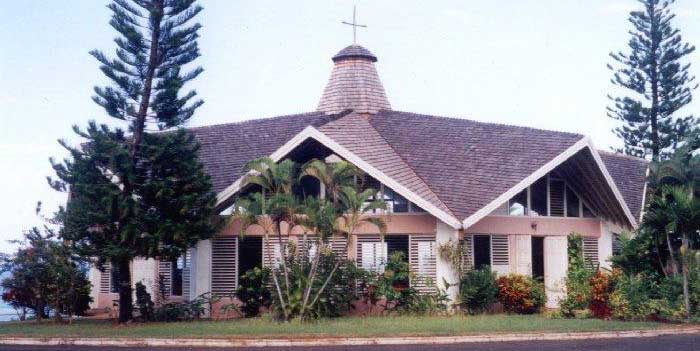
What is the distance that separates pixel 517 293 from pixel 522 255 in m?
2.06

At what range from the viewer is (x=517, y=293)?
72.5 ft

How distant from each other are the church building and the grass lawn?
2.28 meters

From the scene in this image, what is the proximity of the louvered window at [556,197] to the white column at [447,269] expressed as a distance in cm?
487

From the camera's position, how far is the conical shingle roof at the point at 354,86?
90.9 feet

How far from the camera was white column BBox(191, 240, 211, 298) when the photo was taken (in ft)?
75.2

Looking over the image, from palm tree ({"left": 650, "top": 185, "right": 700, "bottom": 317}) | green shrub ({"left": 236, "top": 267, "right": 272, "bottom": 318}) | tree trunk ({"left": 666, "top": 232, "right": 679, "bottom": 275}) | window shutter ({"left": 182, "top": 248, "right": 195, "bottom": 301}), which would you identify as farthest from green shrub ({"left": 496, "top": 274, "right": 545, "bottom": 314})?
window shutter ({"left": 182, "top": 248, "right": 195, "bottom": 301})

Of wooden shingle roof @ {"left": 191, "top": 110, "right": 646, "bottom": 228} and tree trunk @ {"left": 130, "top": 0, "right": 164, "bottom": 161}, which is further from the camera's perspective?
wooden shingle roof @ {"left": 191, "top": 110, "right": 646, "bottom": 228}

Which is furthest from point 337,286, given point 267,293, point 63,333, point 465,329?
point 63,333

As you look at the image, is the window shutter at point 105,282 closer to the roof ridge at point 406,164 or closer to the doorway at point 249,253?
the doorway at point 249,253

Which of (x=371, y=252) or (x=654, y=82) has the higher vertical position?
(x=654, y=82)

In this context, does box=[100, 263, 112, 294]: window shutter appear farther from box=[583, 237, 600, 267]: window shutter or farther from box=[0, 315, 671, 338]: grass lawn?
box=[583, 237, 600, 267]: window shutter

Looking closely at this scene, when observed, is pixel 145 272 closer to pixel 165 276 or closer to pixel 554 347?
pixel 165 276

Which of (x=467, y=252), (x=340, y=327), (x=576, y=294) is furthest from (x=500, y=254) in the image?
(x=340, y=327)

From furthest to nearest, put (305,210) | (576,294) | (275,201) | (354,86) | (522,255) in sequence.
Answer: (354,86)
(522,255)
(576,294)
(305,210)
(275,201)
